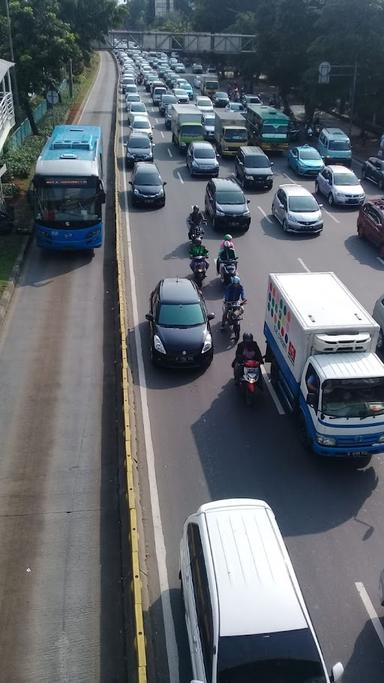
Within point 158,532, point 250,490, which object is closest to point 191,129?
point 250,490

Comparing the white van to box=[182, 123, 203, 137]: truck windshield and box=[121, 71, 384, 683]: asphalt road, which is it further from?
box=[182, 123, 203, 137]: truck windshield

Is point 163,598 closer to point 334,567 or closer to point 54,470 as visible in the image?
point 334,567

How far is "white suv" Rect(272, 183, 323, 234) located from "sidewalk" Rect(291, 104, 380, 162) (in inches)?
698

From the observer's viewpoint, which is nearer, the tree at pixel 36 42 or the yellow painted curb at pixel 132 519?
the yellow painted curb at pixel 132 519

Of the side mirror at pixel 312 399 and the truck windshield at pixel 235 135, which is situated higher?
the side mirror at pixel 312 399

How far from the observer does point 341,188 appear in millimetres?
29453

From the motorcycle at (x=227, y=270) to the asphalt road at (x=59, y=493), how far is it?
141 inches

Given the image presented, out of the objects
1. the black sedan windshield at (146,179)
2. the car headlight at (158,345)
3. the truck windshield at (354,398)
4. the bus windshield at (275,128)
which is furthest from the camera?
the bus windshield at (275,128)

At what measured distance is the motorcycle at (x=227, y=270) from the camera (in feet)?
64.3

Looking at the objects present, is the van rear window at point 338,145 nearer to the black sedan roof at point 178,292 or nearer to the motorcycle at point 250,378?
the black sedan roof at point 178,292

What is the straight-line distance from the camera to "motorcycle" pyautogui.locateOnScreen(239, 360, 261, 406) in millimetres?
13828

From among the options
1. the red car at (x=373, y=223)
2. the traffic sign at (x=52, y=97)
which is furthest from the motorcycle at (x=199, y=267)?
the traffic sign at (x=52, y=97)

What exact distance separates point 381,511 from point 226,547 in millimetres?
4227

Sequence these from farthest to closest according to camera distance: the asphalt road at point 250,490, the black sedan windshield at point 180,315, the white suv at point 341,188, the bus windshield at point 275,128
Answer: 1. the bus windshield at point 275,128
2. the white suv at point 341,188
3. the black sedan windshield at point 180,315
4. the asphalt road at point 250,490
